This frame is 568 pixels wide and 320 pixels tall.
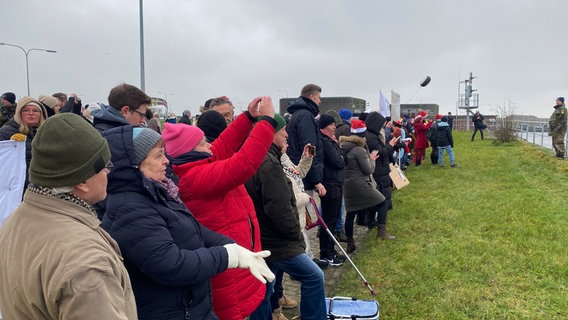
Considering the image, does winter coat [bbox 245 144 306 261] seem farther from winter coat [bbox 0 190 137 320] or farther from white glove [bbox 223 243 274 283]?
winter coat [bbox 0 190 137 320]

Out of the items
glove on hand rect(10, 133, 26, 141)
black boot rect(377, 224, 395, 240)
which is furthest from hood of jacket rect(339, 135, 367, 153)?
glove on hand rect(10, 133, 26, 141)

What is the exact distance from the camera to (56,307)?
50.1 inches

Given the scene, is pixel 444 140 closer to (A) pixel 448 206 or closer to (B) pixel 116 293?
(A) pixel 448 206

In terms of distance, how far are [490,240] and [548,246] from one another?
28.8 inches

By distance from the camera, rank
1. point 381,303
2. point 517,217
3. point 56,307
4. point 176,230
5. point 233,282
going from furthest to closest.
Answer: point 517,217 → point 381,303 → point 233,282 → point 176,230 → point 56,307

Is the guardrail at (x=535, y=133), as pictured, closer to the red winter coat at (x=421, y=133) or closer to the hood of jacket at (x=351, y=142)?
the red winter coat at (x=421, y=133)

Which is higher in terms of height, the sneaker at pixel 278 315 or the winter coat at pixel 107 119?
the winter coat at pixel 107 119

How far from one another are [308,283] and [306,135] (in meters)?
2.13

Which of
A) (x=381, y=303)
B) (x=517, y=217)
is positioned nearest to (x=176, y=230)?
(x=381, y=303)

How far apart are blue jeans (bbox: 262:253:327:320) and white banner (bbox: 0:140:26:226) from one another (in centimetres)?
238

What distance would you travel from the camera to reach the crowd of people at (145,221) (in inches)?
51.8

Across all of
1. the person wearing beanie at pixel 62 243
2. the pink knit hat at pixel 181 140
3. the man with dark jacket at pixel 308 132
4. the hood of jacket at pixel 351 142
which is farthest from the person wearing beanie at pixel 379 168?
the person wearing beanie at pixel 62 243

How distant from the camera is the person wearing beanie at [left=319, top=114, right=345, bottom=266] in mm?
5344

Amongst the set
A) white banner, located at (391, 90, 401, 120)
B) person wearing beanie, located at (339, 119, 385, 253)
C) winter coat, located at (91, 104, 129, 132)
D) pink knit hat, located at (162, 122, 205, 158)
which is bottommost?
person wearing beanie, located at (339, 119, 385, 253)
